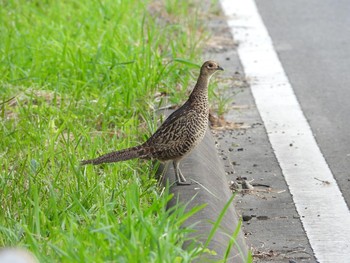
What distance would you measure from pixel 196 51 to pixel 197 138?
311cm

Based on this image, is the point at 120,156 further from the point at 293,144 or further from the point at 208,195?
the point at 293,144

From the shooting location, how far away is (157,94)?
341 inches

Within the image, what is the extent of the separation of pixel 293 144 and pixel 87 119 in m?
1.41

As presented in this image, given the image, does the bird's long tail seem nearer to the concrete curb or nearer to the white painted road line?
the concrete curb

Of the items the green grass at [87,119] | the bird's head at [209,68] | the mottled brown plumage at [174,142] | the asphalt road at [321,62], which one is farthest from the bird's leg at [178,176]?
the asphalt road at [321,62]

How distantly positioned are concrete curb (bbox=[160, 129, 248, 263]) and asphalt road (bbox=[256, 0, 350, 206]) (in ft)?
2.62

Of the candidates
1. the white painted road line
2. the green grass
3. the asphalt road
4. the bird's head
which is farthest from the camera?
the asphalt road

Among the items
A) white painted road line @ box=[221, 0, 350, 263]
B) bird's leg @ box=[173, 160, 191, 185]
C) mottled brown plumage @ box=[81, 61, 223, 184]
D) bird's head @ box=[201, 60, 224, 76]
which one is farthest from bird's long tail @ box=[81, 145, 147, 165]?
white painted road line @ box=[221, 0, 350, 263]

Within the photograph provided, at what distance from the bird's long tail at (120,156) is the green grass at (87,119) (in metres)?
0.10

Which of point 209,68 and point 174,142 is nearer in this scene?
point 174,142

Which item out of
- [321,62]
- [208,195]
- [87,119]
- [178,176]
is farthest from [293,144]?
[321,62]

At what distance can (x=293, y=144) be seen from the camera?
825 centimetres

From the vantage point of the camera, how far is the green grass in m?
5.38

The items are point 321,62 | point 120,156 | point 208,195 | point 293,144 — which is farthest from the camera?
point 321,62
